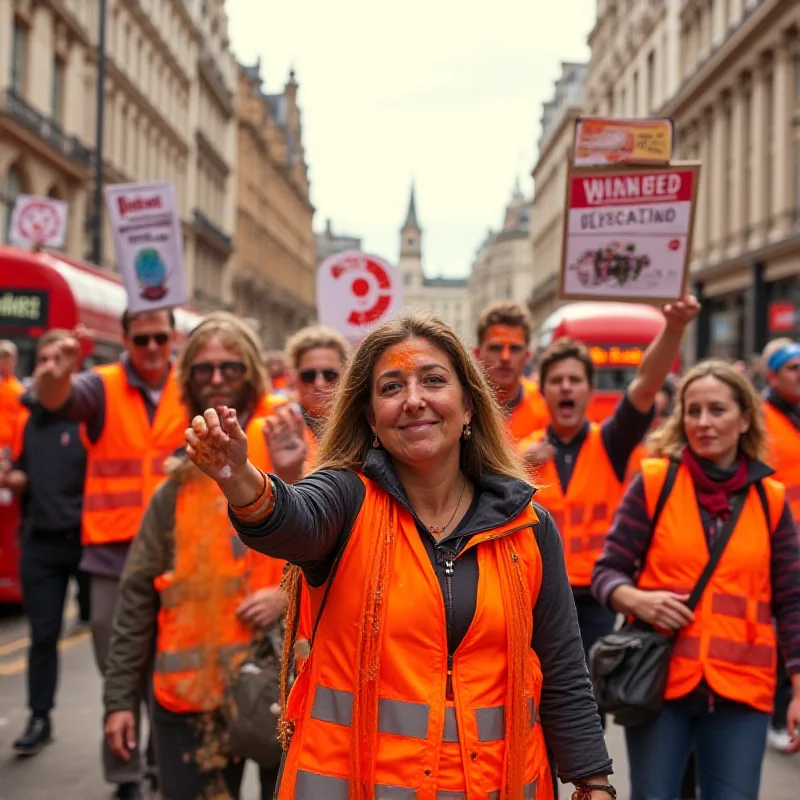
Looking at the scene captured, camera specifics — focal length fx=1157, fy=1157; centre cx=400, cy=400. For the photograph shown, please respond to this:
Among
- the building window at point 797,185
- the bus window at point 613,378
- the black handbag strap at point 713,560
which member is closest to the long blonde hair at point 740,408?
the black handbag strap at point 713,560

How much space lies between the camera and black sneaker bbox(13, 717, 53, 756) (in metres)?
6.02

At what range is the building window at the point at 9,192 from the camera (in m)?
28.0

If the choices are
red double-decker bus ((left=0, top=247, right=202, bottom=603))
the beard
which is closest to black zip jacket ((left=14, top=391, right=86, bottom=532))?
the beard

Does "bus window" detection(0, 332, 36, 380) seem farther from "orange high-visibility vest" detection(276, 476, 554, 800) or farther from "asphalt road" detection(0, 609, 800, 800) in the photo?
"orange high-visibility vest" detection(276, 476, 554, 800)

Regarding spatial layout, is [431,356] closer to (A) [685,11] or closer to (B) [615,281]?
(B) [615,281]

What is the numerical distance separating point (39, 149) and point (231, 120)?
126 ft

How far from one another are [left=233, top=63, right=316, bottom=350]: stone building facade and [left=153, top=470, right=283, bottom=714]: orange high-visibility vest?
63735 millimetres

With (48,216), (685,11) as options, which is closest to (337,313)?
(48,216)

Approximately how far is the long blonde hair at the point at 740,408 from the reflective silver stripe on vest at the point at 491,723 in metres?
1.80

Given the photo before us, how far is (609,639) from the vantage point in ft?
12.7

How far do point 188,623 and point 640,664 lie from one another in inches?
58.4

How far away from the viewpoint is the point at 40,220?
1859 cm

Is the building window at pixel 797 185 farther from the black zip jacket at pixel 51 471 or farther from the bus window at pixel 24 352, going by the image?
the black zip jacket at pixel 51 471

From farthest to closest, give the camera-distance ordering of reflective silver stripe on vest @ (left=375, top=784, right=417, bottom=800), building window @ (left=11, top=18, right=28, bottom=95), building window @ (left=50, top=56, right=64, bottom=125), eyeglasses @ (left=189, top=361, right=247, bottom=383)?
building window @ (left=50, top=56, right=64, bottom=125)
building window @ (left=11, top=18, right=28, bottom=95)
eyeglasses @ (left=189, top=361, right=247, bottom=383)
reflective silver stripe on vest @ (left=375, top=784, right=417, bottom=800)
